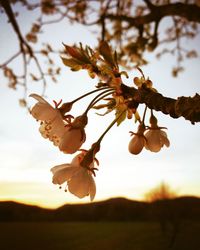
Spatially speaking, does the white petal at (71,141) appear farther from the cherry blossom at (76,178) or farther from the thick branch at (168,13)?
the thick branch at (168,13)

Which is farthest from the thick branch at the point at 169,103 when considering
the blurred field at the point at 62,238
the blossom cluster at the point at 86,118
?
the blurred field at the point at 62,238

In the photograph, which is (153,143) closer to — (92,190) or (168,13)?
(92,190)

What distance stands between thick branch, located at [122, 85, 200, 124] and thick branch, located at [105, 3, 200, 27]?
287 cm

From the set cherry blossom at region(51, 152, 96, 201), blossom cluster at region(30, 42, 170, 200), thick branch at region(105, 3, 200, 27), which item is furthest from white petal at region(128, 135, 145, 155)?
thick branch at region(105, 3, 200, 27)

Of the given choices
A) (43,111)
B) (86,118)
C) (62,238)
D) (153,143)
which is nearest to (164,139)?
(153,143)

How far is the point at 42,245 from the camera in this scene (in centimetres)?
975

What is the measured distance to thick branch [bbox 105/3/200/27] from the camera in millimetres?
3146

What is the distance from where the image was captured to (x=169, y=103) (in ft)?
2.00

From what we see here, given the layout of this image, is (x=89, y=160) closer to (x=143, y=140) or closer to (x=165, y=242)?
(x=143, y=140)

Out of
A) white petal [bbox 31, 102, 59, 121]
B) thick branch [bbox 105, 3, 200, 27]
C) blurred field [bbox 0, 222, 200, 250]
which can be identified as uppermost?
thick branch [bbox 105, 3, 200, 27]

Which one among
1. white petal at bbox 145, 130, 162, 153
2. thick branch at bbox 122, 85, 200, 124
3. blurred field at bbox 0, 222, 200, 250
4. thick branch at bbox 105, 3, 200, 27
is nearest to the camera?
thick branch at bbox 122, 85, 200, 124

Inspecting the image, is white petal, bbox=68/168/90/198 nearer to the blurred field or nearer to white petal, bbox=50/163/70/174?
white petal, bbox=50/163/70/174

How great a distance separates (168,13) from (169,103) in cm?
320

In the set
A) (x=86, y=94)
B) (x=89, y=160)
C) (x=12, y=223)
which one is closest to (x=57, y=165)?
(x=89, y=160)
